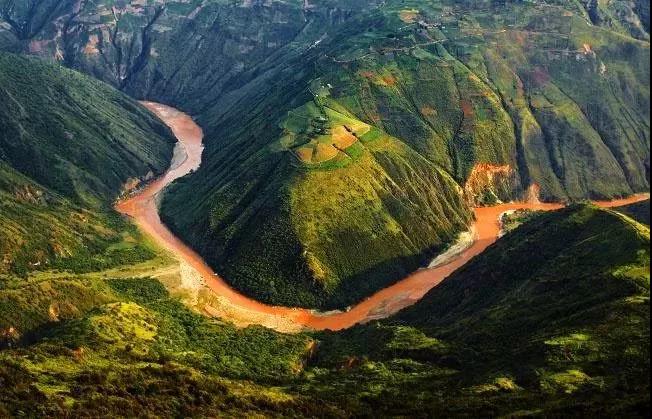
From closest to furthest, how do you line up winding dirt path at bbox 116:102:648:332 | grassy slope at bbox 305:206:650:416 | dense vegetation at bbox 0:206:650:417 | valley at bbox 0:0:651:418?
dense vegetation at bbox 0:206:650:417 < grassy slope at bbox 305:206:650:416 < valley at bbox 0:0:651:418 < winding dirt path at bbox 116:102:648:332

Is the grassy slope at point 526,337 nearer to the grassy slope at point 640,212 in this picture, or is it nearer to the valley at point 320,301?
the valley at point 320,301

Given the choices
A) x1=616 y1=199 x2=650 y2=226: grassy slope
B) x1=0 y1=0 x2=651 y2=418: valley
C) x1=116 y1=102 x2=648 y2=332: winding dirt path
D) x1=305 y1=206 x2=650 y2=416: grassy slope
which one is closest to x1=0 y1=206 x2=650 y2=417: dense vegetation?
x1=305 y1=206 x2=650 y2=416: grassy slope

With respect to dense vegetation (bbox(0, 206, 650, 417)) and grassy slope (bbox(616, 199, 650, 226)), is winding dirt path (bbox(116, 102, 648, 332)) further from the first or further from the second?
grassy slope (bbox(616, 199, 650, 226))

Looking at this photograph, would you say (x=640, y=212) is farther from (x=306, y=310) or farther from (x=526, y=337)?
(x=306, y=310)

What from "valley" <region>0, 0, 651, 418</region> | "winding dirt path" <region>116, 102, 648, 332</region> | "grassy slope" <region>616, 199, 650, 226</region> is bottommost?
"winding dirt path" <region>116, 102, 648, 332</region>

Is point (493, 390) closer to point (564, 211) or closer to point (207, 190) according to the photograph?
point (564, 211)

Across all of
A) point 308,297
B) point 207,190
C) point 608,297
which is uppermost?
point 207,190

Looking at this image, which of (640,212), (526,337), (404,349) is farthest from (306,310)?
(640,212)

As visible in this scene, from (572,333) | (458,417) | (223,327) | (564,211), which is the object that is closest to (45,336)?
(223,327)

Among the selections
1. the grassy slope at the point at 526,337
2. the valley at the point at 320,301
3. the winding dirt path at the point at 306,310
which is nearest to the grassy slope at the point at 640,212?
the valley at the point at 320,301
